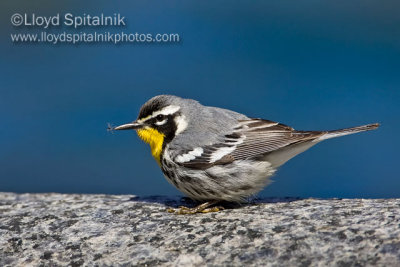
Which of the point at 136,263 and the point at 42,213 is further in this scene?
the point at 42,213

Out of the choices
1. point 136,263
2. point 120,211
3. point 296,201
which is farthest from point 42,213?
point 296,201

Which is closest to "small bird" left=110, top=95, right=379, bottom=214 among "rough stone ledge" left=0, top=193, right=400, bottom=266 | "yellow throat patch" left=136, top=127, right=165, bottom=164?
"yellow throat patch" left=136, top=127, right=165, bottom=164

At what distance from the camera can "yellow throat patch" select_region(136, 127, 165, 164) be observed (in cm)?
507

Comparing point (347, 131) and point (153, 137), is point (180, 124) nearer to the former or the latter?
point (153, 137)

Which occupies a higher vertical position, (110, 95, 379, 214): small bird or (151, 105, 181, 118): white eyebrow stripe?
(151, 105, 181, 118): white eyebrow stripe

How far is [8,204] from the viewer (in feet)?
17.4

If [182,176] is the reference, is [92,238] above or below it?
below

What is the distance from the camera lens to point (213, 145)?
4.88 m

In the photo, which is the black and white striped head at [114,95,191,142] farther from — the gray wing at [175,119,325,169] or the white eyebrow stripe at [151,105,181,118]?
the gray wing at [175,119,325,169]

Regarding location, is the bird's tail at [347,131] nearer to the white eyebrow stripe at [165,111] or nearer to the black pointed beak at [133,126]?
the white eyebrow stripe at [165,111]

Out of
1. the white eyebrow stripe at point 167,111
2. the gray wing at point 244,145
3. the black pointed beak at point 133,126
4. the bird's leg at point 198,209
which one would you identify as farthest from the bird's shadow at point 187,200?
the white eyebrow stripe at point 167,111

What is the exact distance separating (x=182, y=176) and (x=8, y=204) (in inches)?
72.1

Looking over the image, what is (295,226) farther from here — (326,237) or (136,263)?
(136,263)

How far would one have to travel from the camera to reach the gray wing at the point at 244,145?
4.77m
